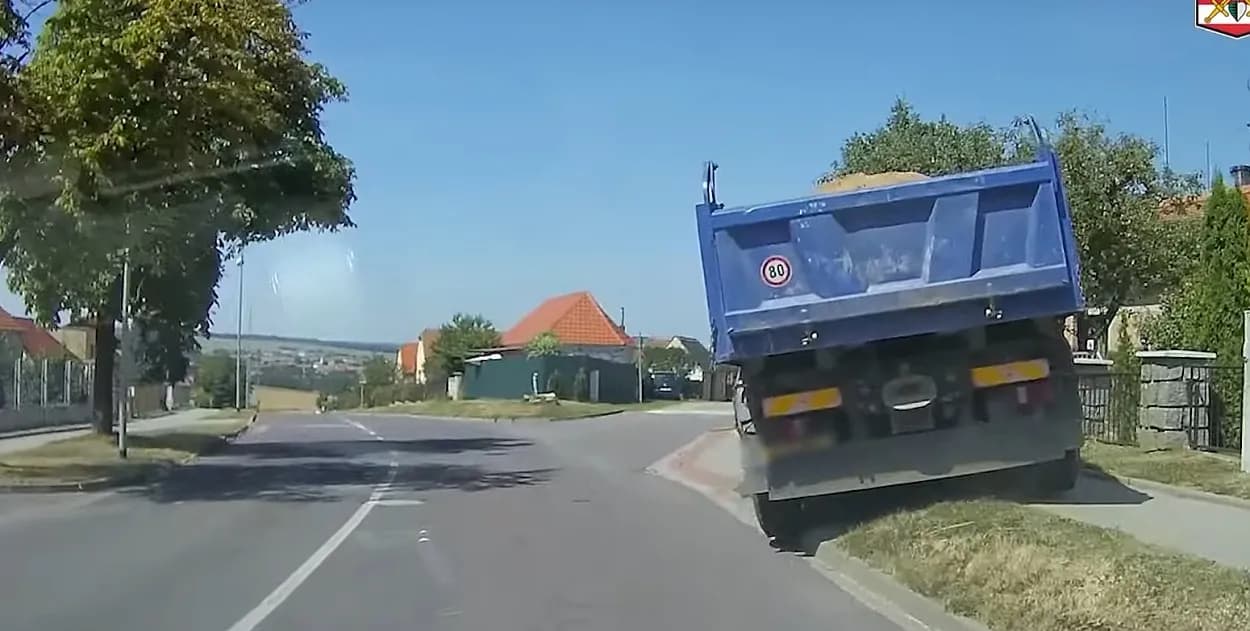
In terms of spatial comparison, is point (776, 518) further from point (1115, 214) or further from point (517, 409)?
point (517, 409)

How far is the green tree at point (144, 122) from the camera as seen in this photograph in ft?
69.5

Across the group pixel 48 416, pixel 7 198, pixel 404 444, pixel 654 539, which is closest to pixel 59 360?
pixel 48 416

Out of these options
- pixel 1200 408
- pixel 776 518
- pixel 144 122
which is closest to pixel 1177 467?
pixel 1200 408

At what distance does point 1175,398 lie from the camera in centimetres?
2044

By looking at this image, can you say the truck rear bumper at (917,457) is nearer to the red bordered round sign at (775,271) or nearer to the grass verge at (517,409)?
the red bordered round sign at (775,271)

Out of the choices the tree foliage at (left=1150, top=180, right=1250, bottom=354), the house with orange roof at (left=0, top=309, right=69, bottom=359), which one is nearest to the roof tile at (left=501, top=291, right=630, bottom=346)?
the house with orange roof at (left=0, top=309, right=69, bottom=359)

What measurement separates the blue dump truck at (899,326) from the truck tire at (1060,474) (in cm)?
28

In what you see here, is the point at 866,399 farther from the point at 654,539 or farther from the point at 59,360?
the point at 59,360

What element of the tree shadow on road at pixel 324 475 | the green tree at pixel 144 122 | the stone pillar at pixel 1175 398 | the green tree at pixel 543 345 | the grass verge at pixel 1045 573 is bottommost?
the tree shadow on road at pixel 324 475

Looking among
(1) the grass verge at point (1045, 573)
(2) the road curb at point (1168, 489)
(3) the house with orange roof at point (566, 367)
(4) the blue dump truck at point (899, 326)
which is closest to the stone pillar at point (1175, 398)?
(2) the road curb at point (1168, 489)

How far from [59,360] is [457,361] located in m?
35.3

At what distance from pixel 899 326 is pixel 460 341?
79349mm

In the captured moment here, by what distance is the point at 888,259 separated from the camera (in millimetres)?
13773

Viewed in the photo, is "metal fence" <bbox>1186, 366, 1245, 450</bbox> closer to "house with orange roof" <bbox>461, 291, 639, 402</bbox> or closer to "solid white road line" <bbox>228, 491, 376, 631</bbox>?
"solid white road line" <bbox>228, 491, 376, 631</bbox>
